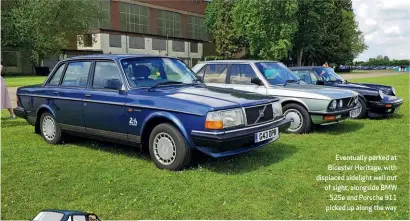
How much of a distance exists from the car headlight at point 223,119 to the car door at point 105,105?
1.51m

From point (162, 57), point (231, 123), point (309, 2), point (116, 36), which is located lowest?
point (231, 123)

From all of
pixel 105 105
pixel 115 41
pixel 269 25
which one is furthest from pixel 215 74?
pixel 115 41

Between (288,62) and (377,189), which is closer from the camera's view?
(377,189)

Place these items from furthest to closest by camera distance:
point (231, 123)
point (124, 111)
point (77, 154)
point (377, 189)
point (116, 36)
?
point (116, 36) → point (77, 154) → point (124, 111) → point (231, 123) → point (377, 189)

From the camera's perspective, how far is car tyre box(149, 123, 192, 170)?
536 centimetres

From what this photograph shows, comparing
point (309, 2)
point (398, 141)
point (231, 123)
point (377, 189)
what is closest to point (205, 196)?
point (231, 123)

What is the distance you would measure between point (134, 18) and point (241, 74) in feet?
205

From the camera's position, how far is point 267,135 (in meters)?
5.68

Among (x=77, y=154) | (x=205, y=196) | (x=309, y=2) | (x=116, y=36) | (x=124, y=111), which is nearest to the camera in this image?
(x=205, y=196)

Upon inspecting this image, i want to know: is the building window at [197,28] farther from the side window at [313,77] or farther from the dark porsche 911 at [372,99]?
the dark porsche 911 at [372,99]

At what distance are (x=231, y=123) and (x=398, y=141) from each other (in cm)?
404

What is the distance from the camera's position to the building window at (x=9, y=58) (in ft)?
168

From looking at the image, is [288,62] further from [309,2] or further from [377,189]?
[377,189]

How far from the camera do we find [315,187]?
190 inches
